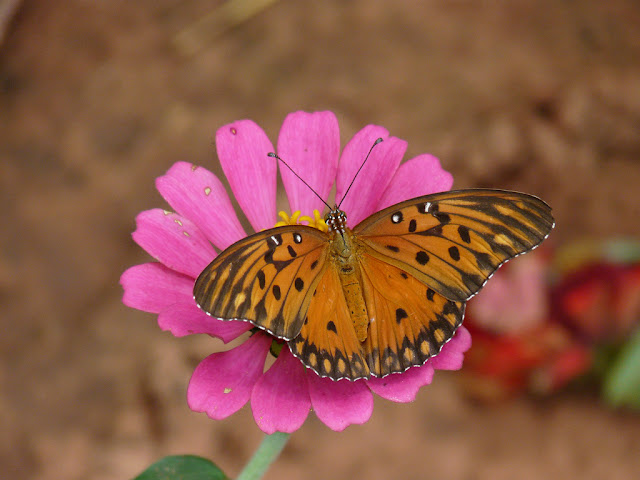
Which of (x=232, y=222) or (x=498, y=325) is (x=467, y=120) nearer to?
(x=498, y=325)

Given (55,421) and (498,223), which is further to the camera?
(55,421)

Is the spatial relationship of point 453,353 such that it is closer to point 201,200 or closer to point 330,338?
point 330,338

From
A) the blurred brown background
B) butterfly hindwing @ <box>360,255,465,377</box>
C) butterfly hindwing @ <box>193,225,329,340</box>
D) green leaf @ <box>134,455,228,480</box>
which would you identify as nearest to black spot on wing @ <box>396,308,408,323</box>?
butterfly hindwing @ <box>360,255,465,377</box>

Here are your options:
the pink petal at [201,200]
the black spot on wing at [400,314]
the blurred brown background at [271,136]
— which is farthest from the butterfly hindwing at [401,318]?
the blurred brown background at [271,136]

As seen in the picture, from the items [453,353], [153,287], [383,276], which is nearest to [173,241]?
[153,287]

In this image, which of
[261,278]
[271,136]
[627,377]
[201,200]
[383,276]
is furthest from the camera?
[271,136]

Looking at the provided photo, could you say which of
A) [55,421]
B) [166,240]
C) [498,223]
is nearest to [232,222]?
[166,240]

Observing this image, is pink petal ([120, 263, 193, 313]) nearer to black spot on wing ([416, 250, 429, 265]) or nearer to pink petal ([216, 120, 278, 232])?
pink petal ([216, 120, 278, 232])
